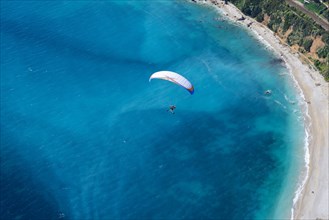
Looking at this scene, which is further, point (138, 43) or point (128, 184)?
point (138, 43)

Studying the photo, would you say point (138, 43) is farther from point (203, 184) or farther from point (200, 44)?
point (203, 184)

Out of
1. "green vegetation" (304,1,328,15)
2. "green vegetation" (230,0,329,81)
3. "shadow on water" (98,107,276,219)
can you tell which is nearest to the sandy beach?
"green vegetation" (230,0,329,81)

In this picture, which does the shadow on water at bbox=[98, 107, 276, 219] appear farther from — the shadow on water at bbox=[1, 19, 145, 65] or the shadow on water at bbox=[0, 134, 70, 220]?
the shadow on water at bbox=[1, 19, 145, 65]

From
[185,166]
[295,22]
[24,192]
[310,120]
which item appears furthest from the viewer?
[295,22]

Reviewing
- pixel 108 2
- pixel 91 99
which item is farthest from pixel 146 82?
pixel 108 2

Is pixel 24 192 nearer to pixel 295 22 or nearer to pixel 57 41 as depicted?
pixel 57 41

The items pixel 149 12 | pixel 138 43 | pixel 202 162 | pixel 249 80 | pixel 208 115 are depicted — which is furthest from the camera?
pixel 149 12

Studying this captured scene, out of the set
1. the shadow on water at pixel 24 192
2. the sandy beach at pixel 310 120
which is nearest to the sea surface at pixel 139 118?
the shadow on water at pixel 24 192

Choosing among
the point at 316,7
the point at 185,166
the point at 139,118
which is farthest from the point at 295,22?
the point at 185,166
